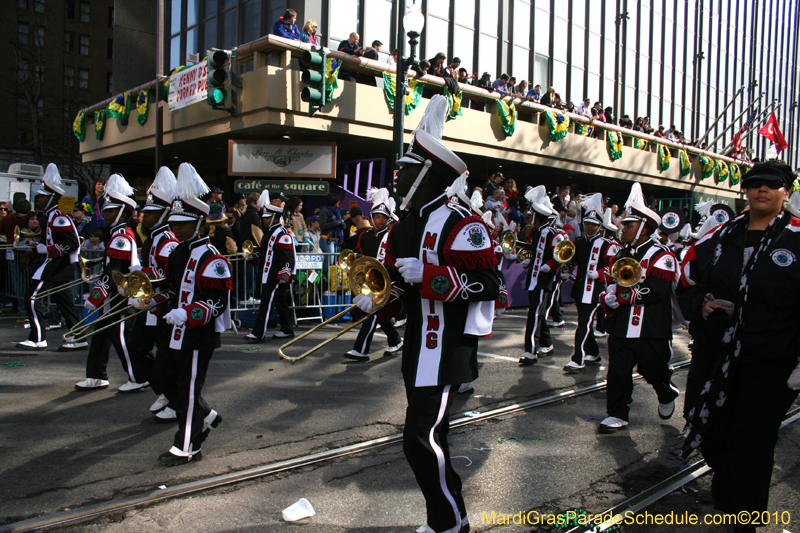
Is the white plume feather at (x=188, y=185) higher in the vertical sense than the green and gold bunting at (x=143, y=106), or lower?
lower

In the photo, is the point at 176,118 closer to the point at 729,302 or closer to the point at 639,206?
the point at 639,206

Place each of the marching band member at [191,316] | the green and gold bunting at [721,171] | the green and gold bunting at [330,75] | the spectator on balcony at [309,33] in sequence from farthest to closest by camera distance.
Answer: the green and gold bunting at [721,171]
the spectator on balcony at [309,33]
the green and gold bunting at [330,75]
the marching band member at [191,316]

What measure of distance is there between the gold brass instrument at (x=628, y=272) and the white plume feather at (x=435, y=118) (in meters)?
2.63

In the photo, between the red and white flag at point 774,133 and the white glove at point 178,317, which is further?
the red and white flag at point 774,133

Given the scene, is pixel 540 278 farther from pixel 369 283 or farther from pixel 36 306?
pixel 36 306

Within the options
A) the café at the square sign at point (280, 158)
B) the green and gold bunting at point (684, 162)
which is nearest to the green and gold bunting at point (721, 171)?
the green and gold bunting at point (684, 162)

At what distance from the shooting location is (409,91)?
645 inches

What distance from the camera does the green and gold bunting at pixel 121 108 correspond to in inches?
790

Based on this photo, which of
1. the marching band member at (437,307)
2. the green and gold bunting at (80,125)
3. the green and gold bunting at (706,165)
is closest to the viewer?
the marching band member at (437,307)

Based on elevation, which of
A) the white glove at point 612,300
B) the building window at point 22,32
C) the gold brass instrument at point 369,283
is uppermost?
the building window at point 22,32

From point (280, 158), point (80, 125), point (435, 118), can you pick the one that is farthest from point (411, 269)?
point (80, 125)

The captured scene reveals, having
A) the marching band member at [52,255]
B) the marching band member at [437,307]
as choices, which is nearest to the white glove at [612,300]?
the marching band member at [437,307]

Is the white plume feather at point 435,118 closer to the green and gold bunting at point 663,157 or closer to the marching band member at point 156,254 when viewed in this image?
the marching band member at point 156,254

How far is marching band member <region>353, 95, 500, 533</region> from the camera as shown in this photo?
3.24 metres
